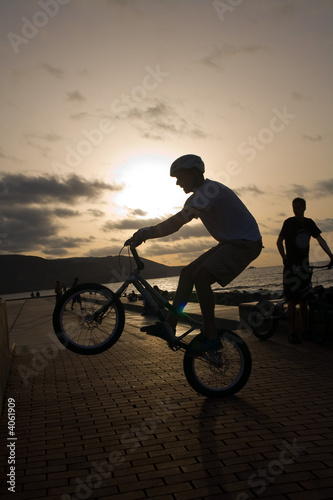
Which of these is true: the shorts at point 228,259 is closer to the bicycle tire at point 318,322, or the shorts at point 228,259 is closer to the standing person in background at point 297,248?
the standing person in background at point 297,248

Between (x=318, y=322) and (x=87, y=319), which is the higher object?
(x=87, y=319)

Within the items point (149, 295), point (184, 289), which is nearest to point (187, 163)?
point (184, 289)

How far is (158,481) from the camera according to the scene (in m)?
3.32

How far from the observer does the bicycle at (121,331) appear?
16.6 ft

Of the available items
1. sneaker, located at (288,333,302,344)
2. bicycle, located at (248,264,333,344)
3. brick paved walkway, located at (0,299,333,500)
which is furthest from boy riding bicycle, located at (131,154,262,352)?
sneaker, located at (288,333,302,344)

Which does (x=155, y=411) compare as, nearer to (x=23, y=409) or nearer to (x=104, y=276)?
(x=23, y=409)

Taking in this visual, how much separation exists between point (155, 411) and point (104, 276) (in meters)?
163

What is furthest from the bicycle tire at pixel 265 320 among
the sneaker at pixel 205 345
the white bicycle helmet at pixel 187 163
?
the white bicycle helmet at pixel 187 163

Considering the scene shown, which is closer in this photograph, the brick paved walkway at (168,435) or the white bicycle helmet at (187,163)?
the brick paved walkway at (168,435)

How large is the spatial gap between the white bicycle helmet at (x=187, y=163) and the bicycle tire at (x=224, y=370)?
1.86 m

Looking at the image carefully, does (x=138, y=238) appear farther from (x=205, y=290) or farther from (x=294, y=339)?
(x=294, y=339)

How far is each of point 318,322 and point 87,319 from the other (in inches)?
202

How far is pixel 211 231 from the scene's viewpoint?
16.8 ft

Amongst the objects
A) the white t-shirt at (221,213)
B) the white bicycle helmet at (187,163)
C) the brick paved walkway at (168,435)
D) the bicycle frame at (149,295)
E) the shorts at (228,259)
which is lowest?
the brick paved walkway at (168,435)
